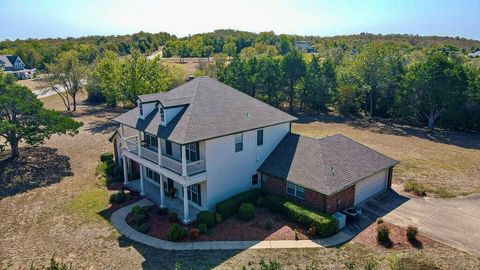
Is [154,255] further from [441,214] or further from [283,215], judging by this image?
[441,214]

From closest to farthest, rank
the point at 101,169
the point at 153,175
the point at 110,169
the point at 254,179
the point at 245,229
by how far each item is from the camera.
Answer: the point at 245,229 < the point at 254,179 < the point at 153,175 < the point at 110,169 < the point at 101,169

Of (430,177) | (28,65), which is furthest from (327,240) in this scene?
(28,65)

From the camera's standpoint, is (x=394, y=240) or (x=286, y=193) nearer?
(x=394, y=240)

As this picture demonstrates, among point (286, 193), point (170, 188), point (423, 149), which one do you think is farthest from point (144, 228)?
point (423, 149)

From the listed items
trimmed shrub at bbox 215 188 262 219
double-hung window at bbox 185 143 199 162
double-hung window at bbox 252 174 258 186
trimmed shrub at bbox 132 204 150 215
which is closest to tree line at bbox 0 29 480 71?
double-hung window at bbox 252 174 258 186

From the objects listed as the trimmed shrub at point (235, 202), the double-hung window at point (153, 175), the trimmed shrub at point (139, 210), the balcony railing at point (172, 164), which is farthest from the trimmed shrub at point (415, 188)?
the double-hung window at point (153, 175)

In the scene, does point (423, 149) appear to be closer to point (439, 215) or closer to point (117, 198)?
point (439, 215)

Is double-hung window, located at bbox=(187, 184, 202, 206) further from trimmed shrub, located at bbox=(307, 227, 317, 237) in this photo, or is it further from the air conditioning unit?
the air conditioning unit
